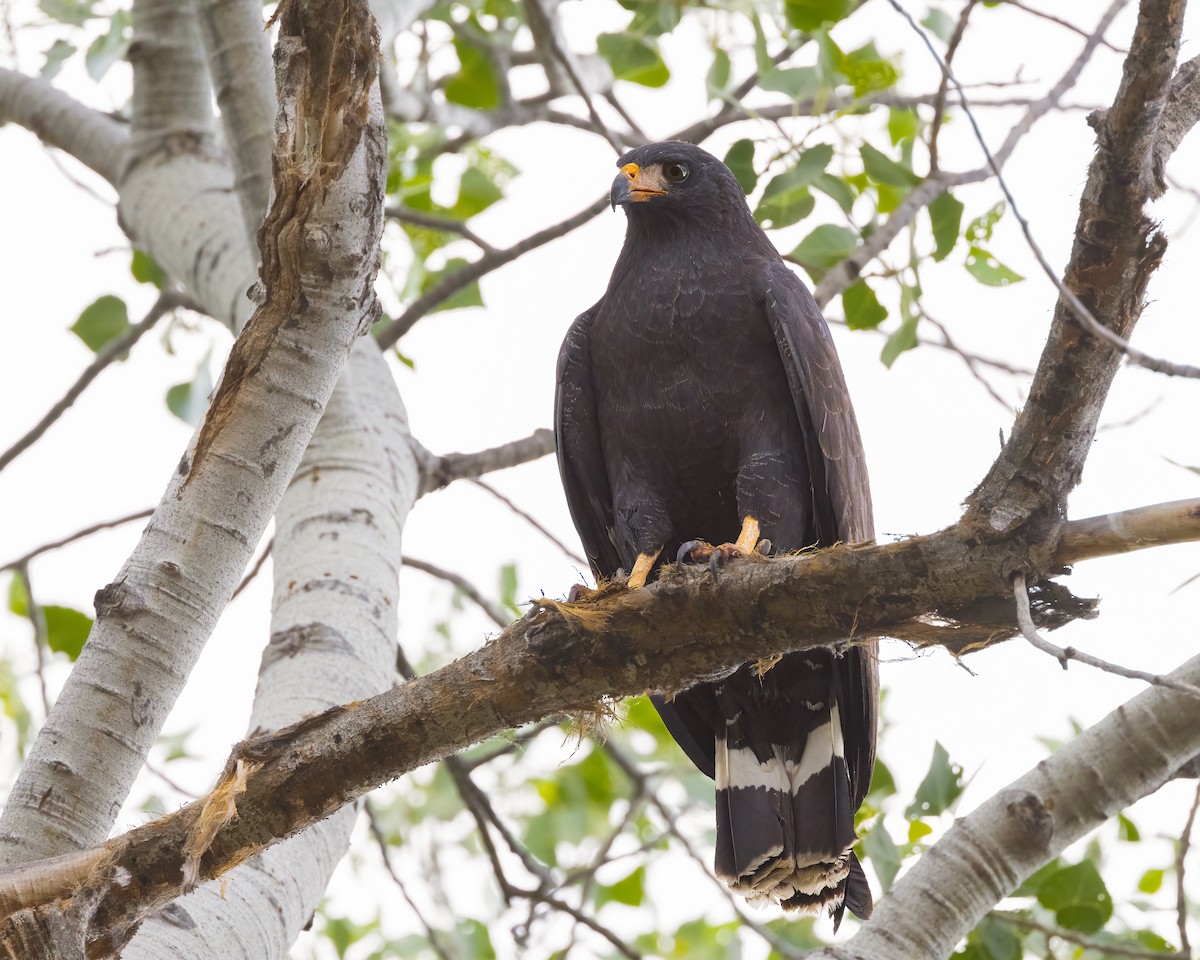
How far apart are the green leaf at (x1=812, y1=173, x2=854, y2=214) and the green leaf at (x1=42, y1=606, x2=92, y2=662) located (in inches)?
109

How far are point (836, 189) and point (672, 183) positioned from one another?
57 centimetres

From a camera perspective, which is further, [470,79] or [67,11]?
[67,11]

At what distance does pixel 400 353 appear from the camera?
5367mm

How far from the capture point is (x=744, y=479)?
354 centimetres

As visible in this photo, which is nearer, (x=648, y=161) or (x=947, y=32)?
(x=648, y=161)

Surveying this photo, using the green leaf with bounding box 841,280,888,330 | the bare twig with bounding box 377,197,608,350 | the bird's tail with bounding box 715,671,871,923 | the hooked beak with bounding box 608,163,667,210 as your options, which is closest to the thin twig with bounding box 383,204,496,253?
the bare twig with bounding box 377,197,608,350

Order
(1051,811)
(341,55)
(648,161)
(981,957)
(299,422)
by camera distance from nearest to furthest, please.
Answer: (341,55), (299,422), (1051,811), (981,957), (648,161)

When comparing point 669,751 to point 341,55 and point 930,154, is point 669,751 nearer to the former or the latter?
point 930,154

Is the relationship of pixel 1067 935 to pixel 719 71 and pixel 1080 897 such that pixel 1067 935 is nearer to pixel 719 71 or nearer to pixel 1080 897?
pixel 1080 897

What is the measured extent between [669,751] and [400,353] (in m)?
2.30

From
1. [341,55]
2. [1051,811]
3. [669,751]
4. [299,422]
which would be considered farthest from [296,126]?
[669,751]

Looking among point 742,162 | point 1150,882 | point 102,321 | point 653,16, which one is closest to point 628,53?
point 653,16

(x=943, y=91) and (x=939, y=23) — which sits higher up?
(x=939, y=23)

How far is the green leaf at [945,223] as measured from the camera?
4.31m
